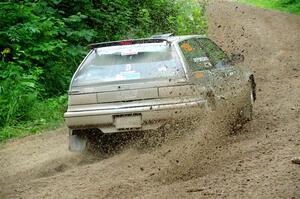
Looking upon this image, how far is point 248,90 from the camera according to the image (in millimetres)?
9156

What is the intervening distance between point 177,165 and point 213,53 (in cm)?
281

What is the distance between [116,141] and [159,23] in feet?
36.5

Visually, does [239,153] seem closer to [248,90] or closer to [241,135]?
[241,135]

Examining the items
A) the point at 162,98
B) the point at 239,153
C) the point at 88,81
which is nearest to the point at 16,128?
the point at 88,81

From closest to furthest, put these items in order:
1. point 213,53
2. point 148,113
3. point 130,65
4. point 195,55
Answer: point 148,113 → point 130,65 → point 195,55 → point 213,53

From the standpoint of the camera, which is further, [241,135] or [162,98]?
[241,135]

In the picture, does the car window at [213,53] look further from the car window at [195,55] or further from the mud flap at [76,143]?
the mud flap at [76,143]

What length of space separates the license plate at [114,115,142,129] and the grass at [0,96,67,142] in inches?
131

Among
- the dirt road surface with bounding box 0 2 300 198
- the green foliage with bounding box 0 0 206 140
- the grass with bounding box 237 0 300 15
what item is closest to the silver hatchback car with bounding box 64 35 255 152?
the dirt road surface with bounding box 0 2 300 198

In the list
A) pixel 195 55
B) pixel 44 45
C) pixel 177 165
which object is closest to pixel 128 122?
pixel 177 165

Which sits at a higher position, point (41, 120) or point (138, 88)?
point (138, 88)

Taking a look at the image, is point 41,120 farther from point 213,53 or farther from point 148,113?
point 148,113

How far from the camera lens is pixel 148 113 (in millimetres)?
7164

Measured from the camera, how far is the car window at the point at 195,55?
7.69 meters
